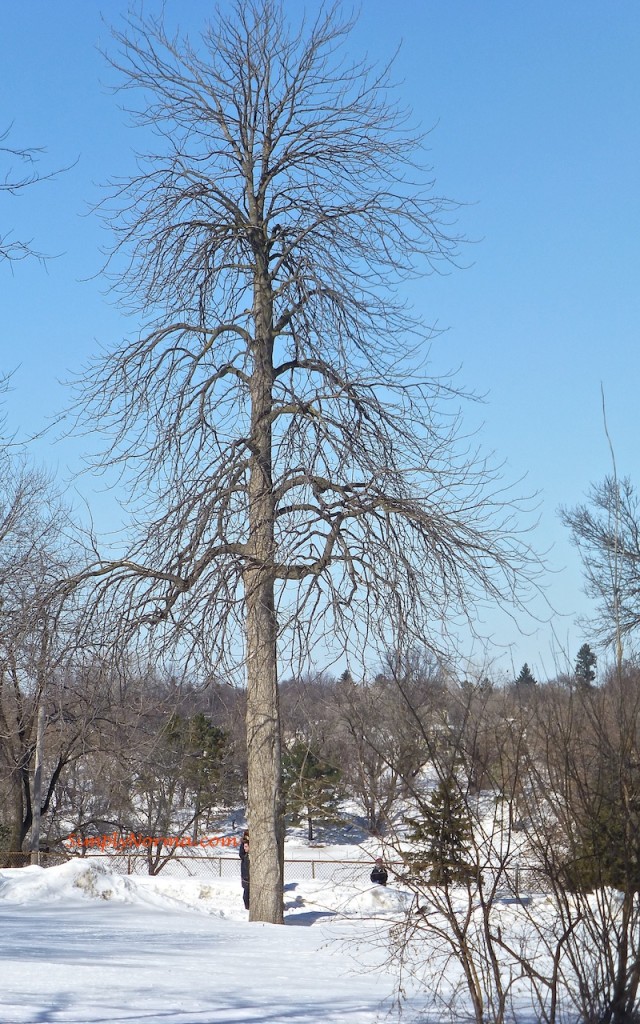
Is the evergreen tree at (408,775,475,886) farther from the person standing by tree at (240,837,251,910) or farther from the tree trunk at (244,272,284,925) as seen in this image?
the person standing by tree at (240,837,251,910)

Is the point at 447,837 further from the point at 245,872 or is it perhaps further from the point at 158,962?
the point at 245,872

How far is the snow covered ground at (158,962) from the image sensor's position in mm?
6102

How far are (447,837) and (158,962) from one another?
12.7 ft

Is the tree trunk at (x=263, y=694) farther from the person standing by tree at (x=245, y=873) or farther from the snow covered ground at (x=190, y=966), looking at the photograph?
the person standing by tree at (x=245, y=873)

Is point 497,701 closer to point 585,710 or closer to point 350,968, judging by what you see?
point 585,710

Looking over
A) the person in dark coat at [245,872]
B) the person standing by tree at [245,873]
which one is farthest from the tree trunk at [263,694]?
the person in dark coat at [245,872]

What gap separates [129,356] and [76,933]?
703 centimetres

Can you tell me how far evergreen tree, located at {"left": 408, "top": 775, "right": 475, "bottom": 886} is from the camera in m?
5.39

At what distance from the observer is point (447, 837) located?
5.45m

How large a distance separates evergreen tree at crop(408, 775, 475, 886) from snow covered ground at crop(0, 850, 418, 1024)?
0.54 m

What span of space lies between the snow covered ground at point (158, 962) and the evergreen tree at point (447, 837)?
540 mm

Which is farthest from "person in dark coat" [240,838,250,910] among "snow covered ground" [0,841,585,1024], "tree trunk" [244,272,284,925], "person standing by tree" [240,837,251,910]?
"tree trunk" [244,272,284,925]

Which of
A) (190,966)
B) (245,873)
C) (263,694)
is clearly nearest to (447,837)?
(190,966)

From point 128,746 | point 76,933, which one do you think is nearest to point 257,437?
point 76,933
